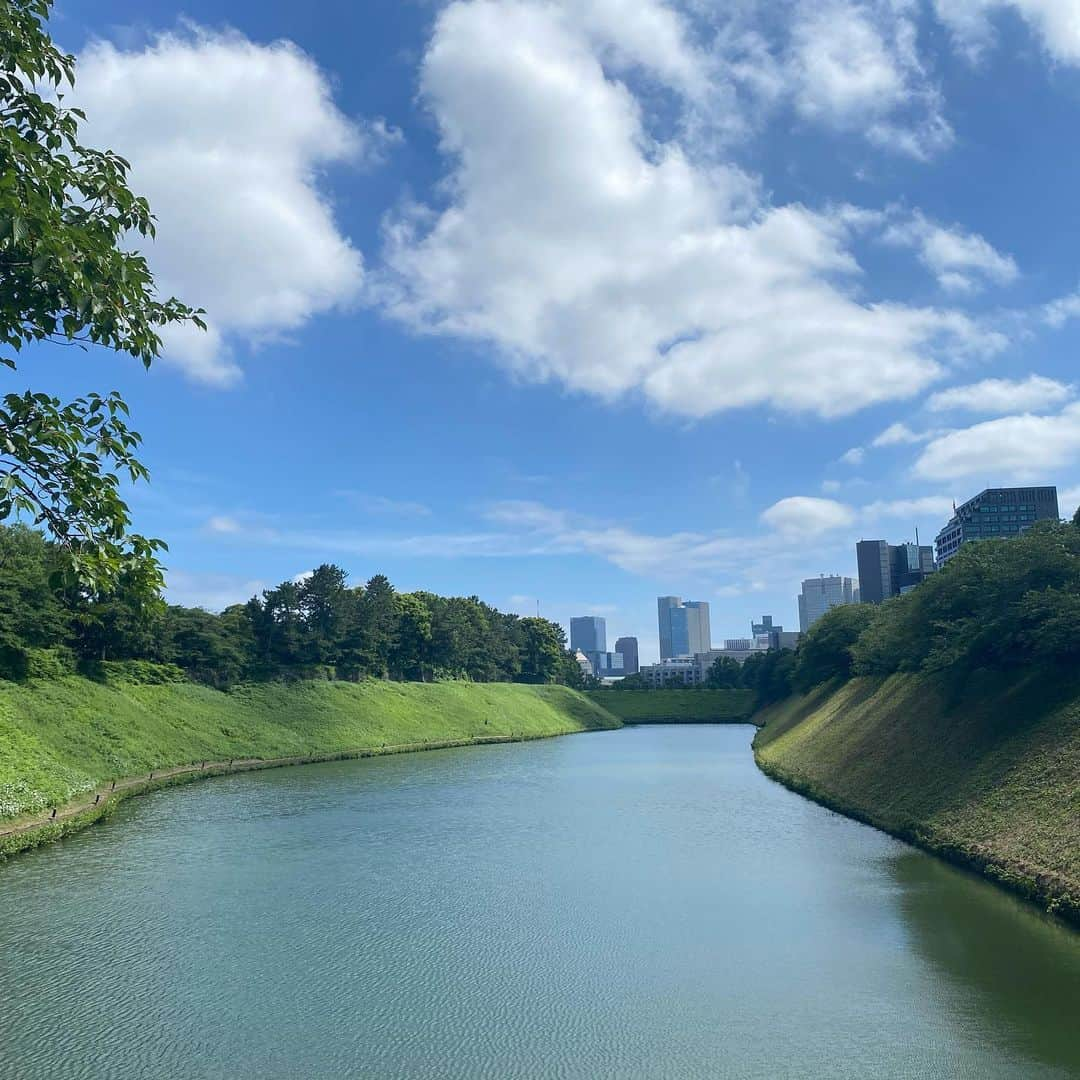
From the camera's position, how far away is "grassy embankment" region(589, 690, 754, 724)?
388 feet

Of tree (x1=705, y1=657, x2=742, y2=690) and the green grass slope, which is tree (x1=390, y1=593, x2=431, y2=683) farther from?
tree (x1=705, y1=657, x2=742, y2=690)

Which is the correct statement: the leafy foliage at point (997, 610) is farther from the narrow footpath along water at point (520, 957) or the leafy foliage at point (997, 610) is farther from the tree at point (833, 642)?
the tree at point (833, 642)

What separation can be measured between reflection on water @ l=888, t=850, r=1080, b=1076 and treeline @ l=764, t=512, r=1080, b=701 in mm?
11178

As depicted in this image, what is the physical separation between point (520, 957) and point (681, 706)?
11013 cm

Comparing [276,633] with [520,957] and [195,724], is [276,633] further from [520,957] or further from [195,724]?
[520,957]

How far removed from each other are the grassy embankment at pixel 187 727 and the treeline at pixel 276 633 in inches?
105

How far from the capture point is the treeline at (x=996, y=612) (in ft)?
94.9

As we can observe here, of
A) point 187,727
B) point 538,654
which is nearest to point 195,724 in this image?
point 187,727

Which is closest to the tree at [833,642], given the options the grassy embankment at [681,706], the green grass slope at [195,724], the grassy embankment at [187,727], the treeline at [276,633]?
the grassy embankment at [187,727]

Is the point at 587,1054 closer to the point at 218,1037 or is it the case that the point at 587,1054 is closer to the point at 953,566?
the point at 218,1037

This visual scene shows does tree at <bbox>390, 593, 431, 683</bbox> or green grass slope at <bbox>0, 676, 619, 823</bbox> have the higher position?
tree at <bbox>390, 593, 431, 683</bbox>

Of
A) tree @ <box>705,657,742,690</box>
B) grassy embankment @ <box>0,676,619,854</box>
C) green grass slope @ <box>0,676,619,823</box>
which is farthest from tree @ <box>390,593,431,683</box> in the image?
tree @ <box>705,657,742,690</box>

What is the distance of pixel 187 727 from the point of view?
172 ft

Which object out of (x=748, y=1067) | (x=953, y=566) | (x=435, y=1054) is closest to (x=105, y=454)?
(x=435, y=1054)
